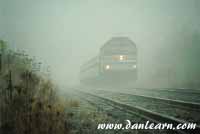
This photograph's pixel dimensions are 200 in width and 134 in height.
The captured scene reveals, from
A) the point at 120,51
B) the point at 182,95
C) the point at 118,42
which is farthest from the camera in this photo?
the point at 118,42

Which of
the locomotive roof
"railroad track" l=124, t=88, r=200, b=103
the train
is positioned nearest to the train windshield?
the train

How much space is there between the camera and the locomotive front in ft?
46.9

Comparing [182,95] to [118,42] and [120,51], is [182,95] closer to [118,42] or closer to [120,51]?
[120,51]

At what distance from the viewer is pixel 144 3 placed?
579cm

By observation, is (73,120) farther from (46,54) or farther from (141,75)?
(141,75)

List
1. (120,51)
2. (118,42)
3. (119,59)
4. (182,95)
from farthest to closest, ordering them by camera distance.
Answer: (118,42), (119,59), (120,51), (182,95)

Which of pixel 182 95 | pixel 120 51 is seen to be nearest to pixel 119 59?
pixel 120 51

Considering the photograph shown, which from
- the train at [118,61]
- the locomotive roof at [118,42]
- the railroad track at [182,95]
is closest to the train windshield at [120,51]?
the train at [118,61]

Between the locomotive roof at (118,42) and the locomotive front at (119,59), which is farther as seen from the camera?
the locomotive roof at (118,42)

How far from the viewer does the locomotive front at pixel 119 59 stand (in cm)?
1428

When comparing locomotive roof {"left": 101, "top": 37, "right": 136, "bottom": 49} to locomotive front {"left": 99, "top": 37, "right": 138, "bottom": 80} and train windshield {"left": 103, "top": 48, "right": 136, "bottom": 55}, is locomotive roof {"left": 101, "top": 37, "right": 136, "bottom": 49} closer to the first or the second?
locomotive front {"left": 99, "top": 37, "right": 138, "bottom": 80}

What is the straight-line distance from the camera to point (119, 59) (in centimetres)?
1455

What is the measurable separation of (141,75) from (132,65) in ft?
33.3

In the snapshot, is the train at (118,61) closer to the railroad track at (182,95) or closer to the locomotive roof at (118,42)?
the locomotive roof at (118,42)
